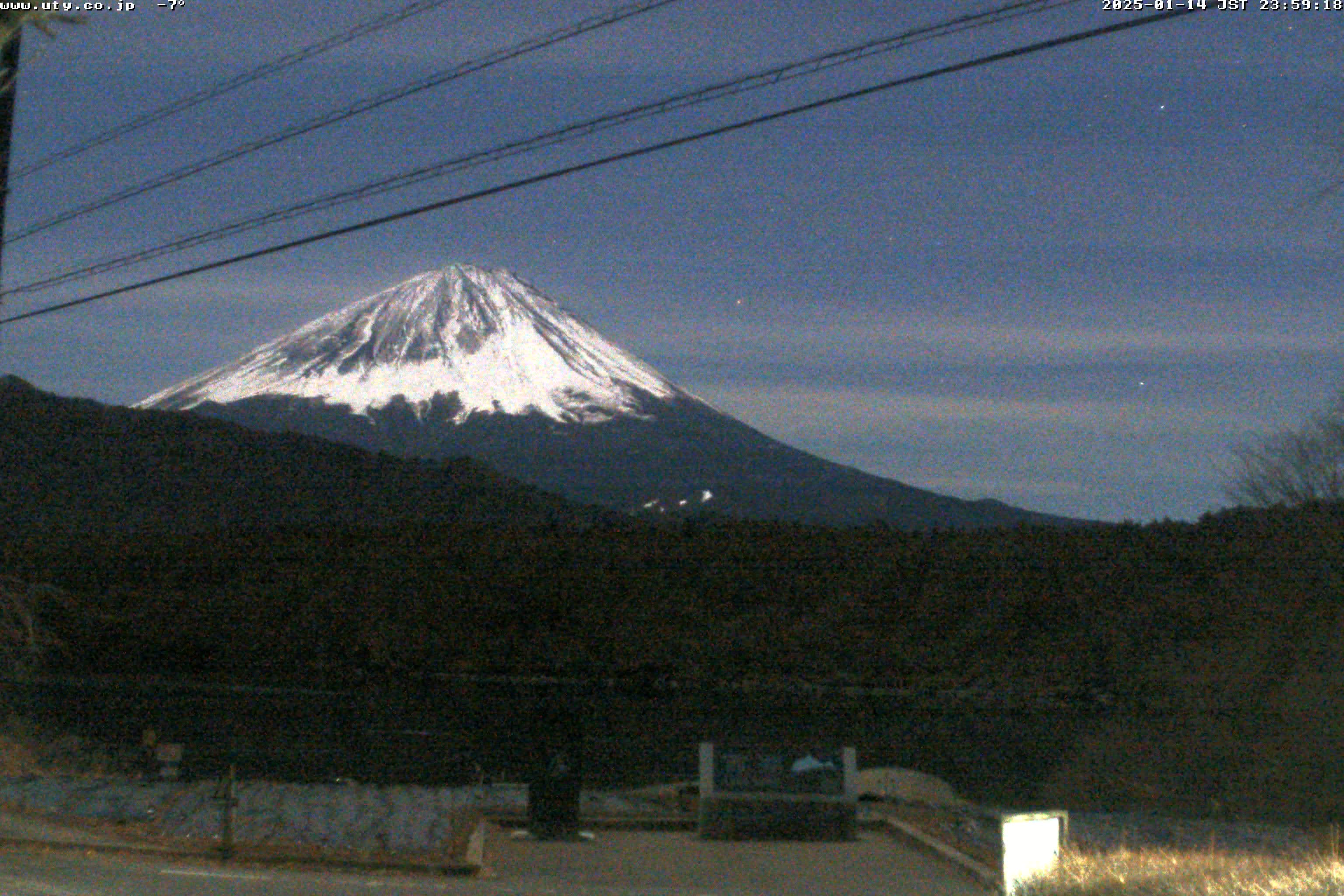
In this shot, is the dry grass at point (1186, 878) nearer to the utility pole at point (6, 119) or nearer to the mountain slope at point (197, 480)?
the utility pole at point (6, 119)

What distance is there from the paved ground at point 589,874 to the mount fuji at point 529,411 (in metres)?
57.8

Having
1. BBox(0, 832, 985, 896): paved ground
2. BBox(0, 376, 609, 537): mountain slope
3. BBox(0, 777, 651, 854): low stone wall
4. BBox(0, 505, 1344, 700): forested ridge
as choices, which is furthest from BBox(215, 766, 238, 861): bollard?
BBox(0, 376, 609, 537): mountain slope

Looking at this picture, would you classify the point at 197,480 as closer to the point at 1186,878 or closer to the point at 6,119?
the point at 6,119

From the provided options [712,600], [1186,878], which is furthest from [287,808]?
[712,600]

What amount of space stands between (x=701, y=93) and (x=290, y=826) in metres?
8.12

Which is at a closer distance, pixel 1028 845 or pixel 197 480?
pixel 1028 845

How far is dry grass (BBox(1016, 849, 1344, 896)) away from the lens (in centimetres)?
676

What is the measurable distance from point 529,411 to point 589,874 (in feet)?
333

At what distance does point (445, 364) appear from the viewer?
12525 cm

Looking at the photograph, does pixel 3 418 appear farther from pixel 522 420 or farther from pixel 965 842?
pixel 522 420

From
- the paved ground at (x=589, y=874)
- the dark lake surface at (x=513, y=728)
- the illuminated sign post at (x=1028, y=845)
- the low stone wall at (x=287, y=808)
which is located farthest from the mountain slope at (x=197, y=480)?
the illuminated sign post at (x=1028, y=845)

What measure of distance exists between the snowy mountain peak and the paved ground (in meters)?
96.6

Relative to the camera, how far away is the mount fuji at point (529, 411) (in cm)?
9000

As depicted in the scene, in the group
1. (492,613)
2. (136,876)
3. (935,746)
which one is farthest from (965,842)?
(492,613)
